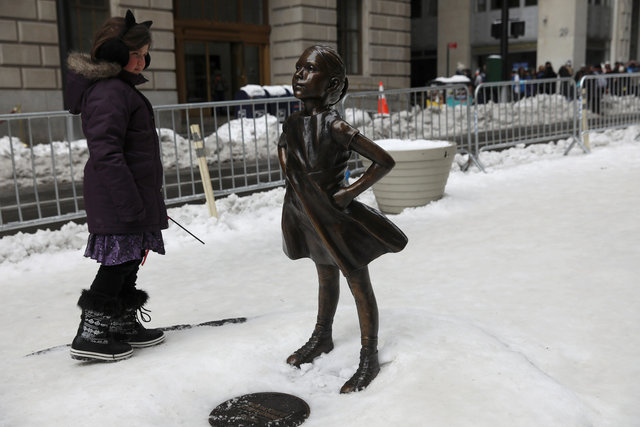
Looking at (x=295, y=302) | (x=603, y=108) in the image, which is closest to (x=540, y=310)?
(x=295, y=302)

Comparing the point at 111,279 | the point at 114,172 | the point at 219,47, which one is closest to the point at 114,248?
the point at 111,279

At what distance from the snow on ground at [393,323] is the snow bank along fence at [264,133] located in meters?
0.75

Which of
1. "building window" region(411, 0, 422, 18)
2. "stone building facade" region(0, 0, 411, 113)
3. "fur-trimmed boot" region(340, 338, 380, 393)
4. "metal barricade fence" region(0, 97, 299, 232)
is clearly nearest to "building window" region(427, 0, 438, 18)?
"building window" region(411, 0, 422, 18)

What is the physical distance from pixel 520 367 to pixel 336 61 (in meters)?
1.63

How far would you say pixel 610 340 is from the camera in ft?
12.0

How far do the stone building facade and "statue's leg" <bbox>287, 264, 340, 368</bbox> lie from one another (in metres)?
9.22

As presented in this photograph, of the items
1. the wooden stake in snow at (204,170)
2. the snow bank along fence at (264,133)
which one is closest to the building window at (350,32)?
the snow bank along fence at (264,133)

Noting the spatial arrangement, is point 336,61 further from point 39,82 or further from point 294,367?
point 39,82

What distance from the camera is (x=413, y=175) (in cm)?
734

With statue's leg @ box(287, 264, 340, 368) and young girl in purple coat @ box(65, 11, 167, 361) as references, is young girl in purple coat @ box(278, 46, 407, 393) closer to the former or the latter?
statue's leg @ box(287, 264, 340, 368)

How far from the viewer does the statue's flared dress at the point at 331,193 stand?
2861mm

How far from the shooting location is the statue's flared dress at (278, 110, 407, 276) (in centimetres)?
286

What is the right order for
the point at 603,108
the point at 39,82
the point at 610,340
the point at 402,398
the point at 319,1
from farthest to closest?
1. the point at 319,1
2. the point at 39,82
3. the point at 603,108
4. the point at 610,340
5. the point at 402,398

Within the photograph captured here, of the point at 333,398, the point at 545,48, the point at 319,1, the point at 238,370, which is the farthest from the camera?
the point at 545,48
